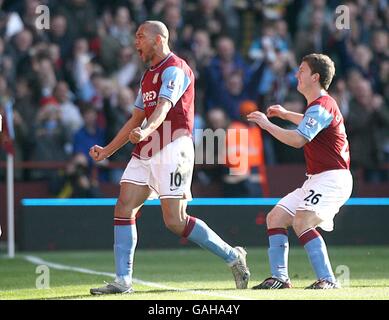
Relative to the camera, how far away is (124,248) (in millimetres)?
9633

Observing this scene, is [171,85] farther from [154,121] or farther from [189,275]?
[189,275]

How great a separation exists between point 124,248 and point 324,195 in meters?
1.77

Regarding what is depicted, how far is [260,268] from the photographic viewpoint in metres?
12.6

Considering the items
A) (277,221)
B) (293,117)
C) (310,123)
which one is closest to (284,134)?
(310,123)

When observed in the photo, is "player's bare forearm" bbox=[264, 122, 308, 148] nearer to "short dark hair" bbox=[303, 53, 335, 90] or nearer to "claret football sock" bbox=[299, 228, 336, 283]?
"short dark hair" bbox=[303, 53, 335, 90]

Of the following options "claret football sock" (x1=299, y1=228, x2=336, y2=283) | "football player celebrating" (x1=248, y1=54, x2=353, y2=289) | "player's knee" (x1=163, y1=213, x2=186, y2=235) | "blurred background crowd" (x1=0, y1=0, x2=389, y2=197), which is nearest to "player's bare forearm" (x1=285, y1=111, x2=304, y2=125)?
"football player celebrating" (x1=248, y1=54, x2=353, y2=289)

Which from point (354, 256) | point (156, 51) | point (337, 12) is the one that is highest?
point (337, 12)

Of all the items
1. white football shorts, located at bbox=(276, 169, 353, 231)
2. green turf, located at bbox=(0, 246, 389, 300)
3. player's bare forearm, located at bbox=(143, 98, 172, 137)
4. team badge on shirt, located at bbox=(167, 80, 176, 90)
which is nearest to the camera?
player's bare forearm, located at bbox=(143, 98, 172, 137)

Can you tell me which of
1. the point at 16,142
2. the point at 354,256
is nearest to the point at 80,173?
the point at 16,142


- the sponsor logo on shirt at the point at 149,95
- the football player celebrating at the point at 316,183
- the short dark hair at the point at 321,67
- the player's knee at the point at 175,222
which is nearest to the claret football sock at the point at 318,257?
the football player celebrating at the point at 316,183

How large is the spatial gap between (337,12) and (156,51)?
32.3ft

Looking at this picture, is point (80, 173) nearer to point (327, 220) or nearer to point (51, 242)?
point (51, 242)

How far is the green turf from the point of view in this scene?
9.46m

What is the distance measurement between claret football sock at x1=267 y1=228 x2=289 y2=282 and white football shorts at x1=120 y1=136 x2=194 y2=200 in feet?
2.82
